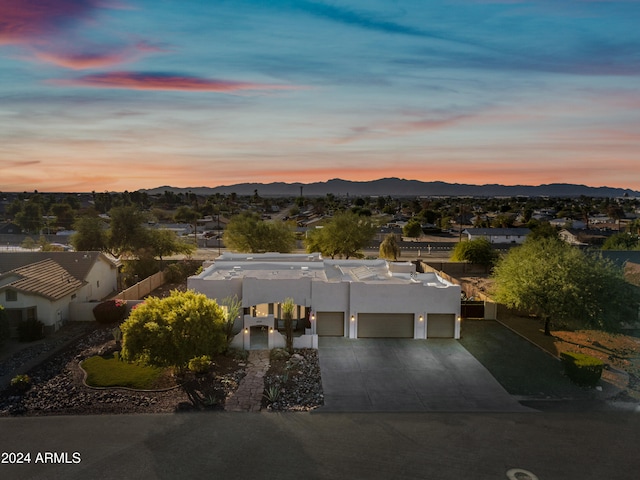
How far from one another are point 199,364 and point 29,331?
11.2 m

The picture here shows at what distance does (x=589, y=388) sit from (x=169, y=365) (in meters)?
17.8

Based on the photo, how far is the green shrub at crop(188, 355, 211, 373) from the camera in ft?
70.6

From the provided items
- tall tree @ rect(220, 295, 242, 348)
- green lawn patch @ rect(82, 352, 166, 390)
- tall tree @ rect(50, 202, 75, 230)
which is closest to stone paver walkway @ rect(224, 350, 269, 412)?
tall tree @ rect(220, 295, 242, 348)

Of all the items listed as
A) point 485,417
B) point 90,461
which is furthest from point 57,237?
point 485,417

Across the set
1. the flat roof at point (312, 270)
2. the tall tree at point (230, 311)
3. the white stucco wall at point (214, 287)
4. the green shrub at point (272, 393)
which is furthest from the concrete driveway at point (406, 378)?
the white stucco wall at point (214, 287)

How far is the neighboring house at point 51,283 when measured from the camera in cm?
2723

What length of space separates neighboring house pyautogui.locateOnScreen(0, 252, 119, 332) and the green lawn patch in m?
6.65

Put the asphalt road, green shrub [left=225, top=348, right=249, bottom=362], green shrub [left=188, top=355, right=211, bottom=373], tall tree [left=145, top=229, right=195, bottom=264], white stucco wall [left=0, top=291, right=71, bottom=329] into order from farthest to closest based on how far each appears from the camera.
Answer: tall tree [left=145, top=229, right=195, bottom=264]
white stucco wall [left=0, top=291, right=71, bottom=329]
green shrub [left=225, top=348, right=249, bottom=362]
green shrub [left=188, top=355, right=211, bottom=373]
the asphalt road

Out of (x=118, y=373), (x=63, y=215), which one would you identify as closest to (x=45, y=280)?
(x=118, y=373)

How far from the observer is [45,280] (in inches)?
1173

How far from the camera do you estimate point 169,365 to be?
66.7ft

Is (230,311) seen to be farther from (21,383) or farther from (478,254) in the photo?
(478,254)

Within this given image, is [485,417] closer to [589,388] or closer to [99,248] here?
[589,388]

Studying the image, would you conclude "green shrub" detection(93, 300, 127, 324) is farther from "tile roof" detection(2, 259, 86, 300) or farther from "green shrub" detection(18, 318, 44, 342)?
"green shrub" detection(18, 318, 44, 342)
